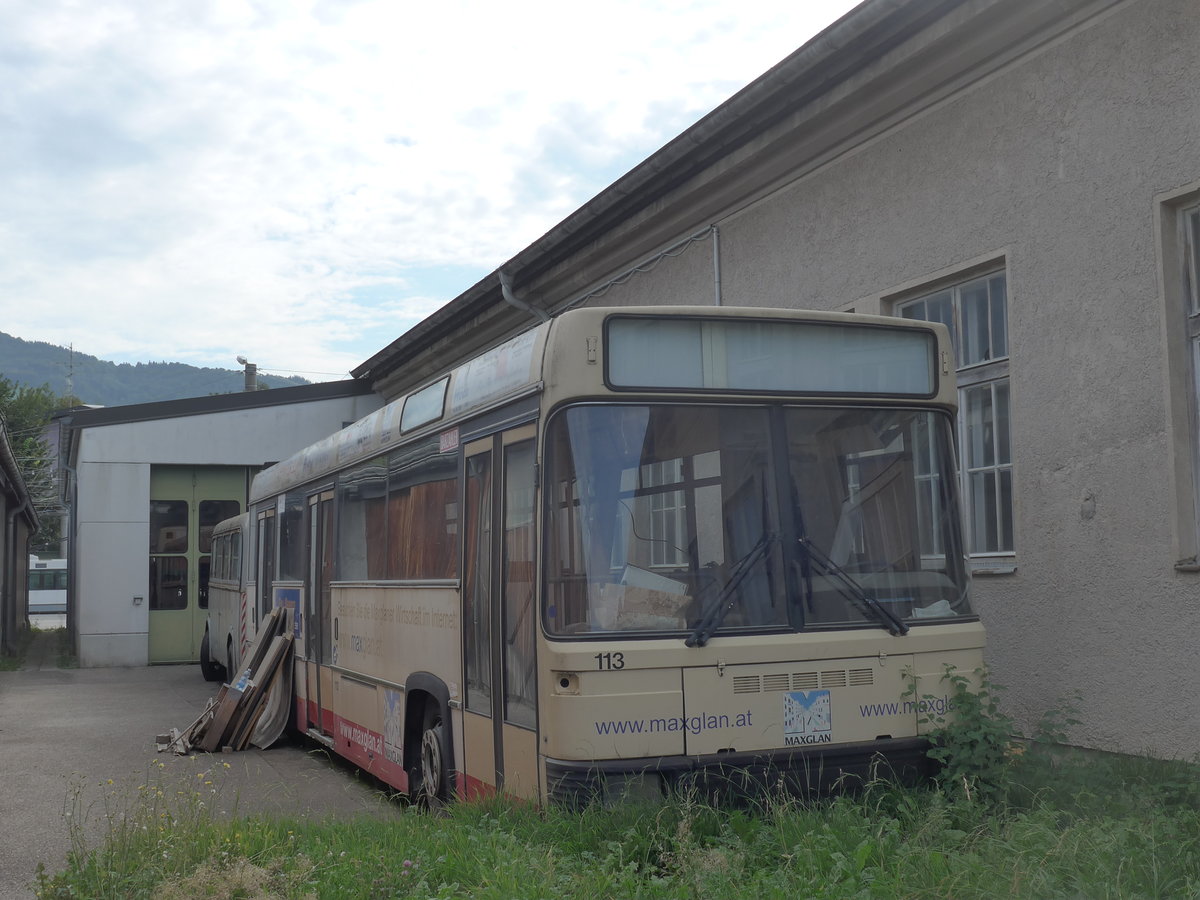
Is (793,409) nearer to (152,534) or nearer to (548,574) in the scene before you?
(548,574)

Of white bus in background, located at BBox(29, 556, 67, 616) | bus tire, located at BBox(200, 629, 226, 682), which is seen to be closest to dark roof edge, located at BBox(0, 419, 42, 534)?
bus tire, located at BBox(200, 629, 226, 682)

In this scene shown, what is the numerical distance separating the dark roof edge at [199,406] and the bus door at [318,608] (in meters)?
11.7

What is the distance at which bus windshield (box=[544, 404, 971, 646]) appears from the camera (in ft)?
19.1

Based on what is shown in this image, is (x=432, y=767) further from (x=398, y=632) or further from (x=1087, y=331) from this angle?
(x=1087, y=331)

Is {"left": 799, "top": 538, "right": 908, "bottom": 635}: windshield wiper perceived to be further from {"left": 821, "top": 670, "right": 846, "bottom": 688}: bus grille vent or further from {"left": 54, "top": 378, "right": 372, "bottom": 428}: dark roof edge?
{"left": 54, "top": 378, "right": 372, "bottom": 428}: dark roof edge

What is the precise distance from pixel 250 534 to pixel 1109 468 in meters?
9.55

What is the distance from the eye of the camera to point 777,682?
5.89 m

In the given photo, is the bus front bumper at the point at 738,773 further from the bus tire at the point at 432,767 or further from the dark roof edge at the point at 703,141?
the dark roof edge at the point at 703,141

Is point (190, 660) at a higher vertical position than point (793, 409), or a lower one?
lower

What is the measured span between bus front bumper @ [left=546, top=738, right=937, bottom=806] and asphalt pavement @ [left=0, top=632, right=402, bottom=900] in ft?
6.26

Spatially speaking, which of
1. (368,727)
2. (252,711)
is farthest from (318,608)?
(368,727)

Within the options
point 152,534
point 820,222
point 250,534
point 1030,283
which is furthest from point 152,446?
point 1030,283

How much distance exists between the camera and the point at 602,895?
4.96 m

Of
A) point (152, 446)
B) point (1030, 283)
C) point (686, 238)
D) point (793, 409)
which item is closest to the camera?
point (793, 409)
